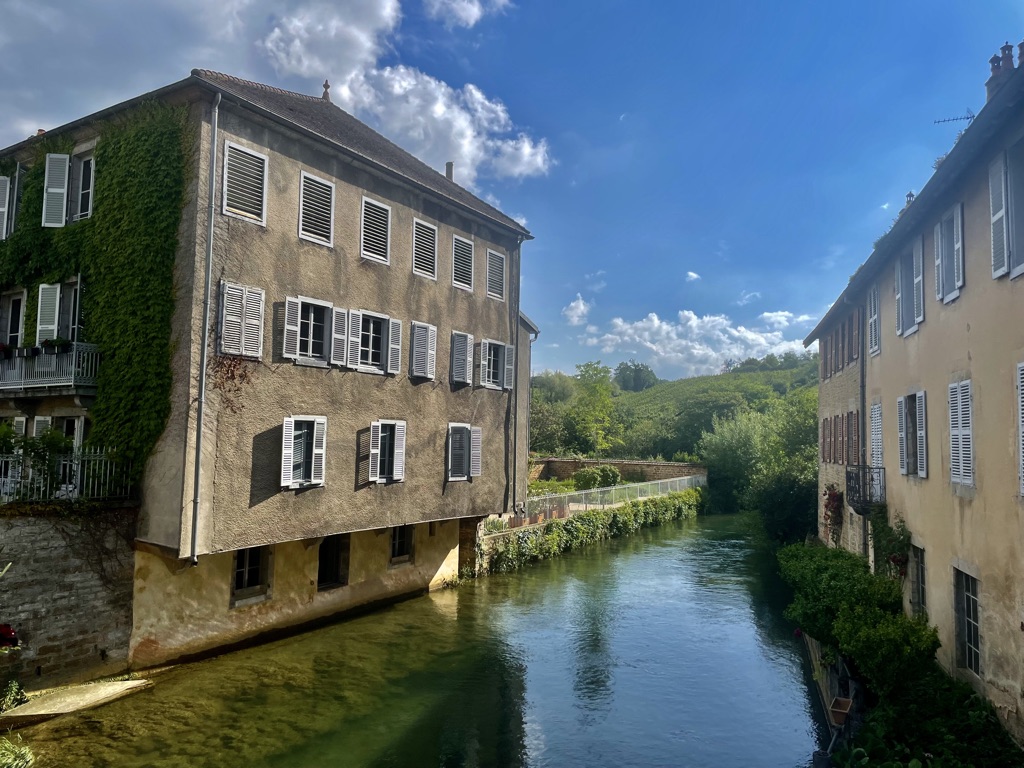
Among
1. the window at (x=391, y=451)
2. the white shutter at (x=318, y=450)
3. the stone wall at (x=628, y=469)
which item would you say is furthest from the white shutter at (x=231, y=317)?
the stone wall at (x=628, y=469)

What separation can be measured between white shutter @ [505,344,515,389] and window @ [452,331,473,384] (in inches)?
62.3

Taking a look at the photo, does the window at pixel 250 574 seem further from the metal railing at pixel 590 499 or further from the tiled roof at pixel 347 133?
the metal railing at pixel 590 499

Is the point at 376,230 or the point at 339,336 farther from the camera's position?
the point at 376,230

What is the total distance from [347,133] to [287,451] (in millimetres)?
8123

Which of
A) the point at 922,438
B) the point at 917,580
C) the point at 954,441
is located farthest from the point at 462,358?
the point at 954,441

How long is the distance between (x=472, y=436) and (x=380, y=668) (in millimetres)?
6311

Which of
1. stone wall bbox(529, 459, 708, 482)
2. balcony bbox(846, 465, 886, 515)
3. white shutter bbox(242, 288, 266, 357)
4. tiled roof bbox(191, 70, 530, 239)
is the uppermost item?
tiled roof bbox(191, 70, 530, 239)

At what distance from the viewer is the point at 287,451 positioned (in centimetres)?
1337

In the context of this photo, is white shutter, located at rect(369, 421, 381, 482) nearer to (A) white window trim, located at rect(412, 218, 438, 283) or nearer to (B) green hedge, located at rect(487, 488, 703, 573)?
(A) white window trim, located at rect(412, 218, 438, 283)

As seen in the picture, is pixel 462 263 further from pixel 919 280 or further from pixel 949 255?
pixel 949 255

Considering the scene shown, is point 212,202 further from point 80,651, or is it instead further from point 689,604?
point 689,604

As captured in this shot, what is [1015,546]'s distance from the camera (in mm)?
7645

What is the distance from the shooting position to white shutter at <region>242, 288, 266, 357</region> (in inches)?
501

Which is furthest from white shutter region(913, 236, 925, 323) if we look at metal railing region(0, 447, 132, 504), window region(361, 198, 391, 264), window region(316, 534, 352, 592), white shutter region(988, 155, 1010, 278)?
metal railing region(0, 447, 132, 504)
